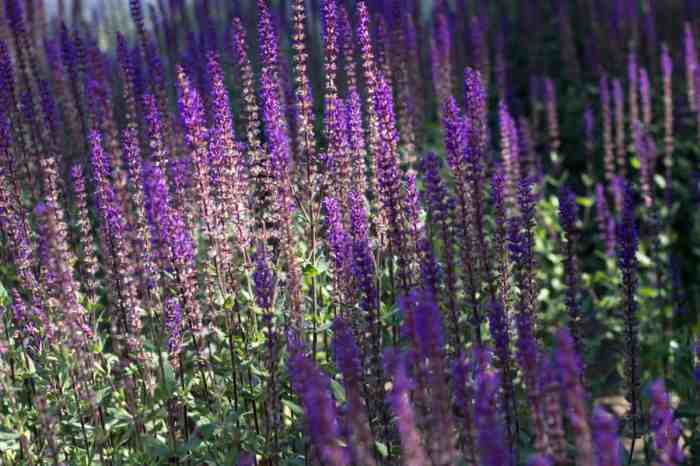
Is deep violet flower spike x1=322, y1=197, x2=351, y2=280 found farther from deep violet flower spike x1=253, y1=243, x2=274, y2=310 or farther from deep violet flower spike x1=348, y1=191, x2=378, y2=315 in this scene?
Result: deep violet flower spike x1=253, y1=243, x2=274, y2=310

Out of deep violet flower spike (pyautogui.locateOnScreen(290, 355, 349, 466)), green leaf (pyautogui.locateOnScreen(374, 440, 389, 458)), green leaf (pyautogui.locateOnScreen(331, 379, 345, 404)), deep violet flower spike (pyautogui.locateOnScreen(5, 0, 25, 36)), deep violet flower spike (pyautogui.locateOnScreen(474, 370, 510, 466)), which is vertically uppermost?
deep violet flower spike (pyautogui.locateOnScreen(5, 0, 25, 36))

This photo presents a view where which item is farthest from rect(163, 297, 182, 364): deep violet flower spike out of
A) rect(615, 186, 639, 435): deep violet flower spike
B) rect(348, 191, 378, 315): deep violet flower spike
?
rect(615, 186, 639, 435): deep violet flower spike

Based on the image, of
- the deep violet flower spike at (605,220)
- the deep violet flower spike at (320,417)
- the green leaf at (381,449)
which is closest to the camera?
the deep violet flower spike at (320,417)

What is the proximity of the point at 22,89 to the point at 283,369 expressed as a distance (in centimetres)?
390

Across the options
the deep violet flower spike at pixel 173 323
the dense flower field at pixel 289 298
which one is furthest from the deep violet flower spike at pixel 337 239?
the deep violet flower spike at pixel 173 323

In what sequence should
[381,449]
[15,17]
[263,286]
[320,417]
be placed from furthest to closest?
[15,17], [381,449], [263,286], [320,417]

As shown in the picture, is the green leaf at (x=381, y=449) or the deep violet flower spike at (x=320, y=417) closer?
the deep violet flower spike at (x=320, y=417)

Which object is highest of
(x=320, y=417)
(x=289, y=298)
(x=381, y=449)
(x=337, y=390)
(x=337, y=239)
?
(x=337, y=239)

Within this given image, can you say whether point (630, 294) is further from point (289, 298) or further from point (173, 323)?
point (173, 323)

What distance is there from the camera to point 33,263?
5.66 metres

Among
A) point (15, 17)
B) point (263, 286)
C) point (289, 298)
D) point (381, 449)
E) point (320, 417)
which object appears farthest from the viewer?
point (15, 17)

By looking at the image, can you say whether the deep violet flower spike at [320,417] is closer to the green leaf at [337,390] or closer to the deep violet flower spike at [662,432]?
the deep violet flower spike at [662,432]

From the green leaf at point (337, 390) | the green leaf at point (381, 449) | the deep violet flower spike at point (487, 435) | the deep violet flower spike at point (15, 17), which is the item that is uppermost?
the deep violet flower spike at point (15, 17)

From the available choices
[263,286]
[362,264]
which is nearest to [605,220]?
[362,264]
